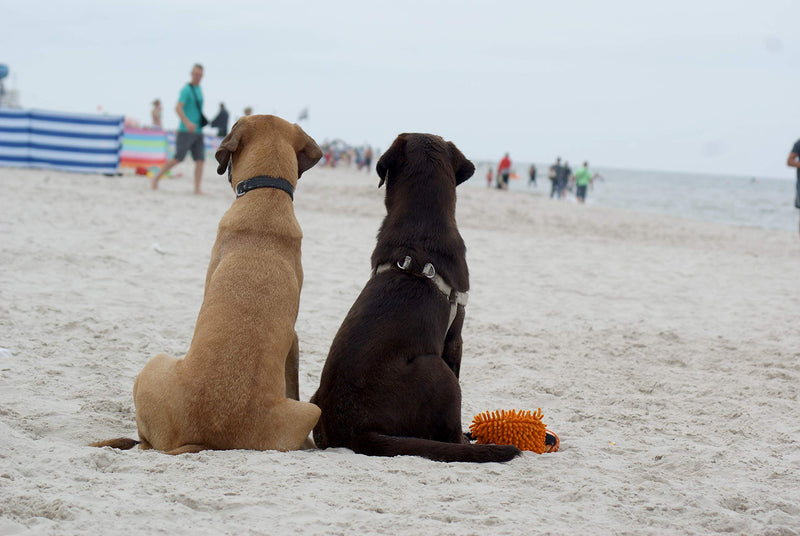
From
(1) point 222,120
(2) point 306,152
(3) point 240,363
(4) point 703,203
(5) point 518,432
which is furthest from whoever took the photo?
(4) point 703,203

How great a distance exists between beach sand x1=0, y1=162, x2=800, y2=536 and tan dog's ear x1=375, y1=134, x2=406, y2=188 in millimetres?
1428

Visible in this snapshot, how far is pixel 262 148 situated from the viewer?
3.90 m

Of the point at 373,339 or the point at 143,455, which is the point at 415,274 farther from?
the point at 143,455

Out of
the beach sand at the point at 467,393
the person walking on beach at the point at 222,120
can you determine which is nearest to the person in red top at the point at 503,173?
the person walking on beach at the point at 222,120

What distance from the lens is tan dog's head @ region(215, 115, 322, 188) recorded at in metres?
3.86

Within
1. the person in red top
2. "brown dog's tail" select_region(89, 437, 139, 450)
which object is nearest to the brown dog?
"brown dog's tail" select_region(89, 437, 139, 450)

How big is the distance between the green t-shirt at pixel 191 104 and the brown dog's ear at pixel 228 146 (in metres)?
9.27

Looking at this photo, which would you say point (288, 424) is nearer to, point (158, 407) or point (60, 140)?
point (158, 407)

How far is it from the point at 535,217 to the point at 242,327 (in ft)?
48.8

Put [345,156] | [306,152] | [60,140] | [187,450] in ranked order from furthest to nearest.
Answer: [345,156] < [60,140] < [306,152] < [187,450]

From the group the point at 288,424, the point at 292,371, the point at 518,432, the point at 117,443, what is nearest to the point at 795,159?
the point at 518,432

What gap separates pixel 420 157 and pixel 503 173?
32442 mm

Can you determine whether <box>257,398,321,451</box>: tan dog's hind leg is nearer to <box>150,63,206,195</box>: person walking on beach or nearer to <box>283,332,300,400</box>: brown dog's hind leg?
<box>283,332,300,400</box>: brown dog's hind leg

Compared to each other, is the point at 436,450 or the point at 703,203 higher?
the point at 703,203
